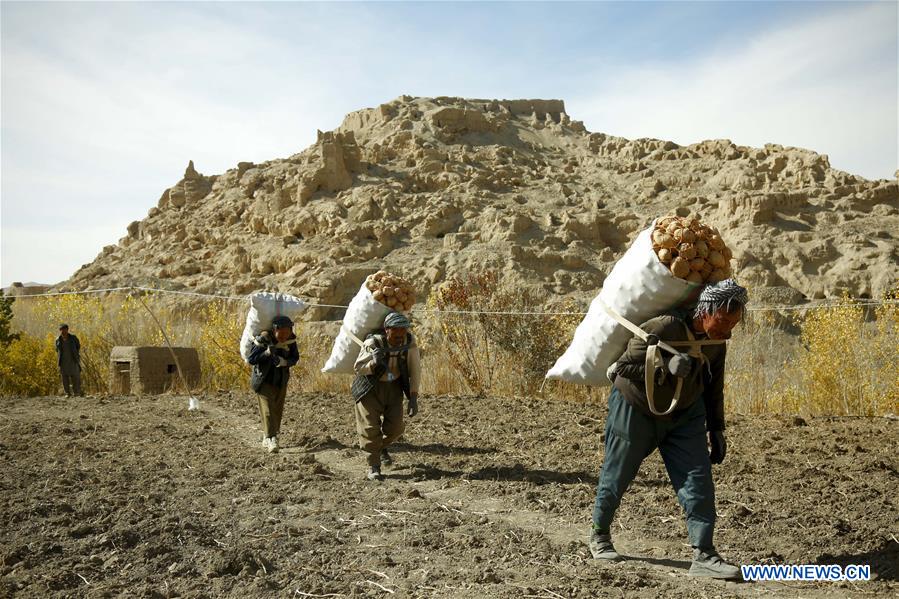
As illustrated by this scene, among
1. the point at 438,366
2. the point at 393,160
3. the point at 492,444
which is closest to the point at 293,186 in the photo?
the point at 393,160

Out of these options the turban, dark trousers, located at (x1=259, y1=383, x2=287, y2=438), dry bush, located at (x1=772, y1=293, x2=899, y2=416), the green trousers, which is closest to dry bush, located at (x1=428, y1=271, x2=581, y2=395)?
dry bush, located at (x1=772, y1=293, x2=899, y2=416)

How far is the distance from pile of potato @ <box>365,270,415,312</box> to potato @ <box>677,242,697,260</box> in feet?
10.6

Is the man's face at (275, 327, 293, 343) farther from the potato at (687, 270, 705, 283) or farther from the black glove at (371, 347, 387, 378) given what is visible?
the potato at (687, 270, 705, 283)

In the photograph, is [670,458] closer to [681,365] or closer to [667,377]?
[667,377]

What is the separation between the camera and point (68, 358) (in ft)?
44.1

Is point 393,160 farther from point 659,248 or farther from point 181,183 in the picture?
point 659,248

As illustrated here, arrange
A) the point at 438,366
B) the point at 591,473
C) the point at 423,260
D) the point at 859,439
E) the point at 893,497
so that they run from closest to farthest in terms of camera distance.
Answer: the point at 893,497, the point at 591,473, the point at 859,439, the point at 438,366, the point at 423,260

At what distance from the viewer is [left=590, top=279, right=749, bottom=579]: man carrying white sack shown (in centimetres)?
379

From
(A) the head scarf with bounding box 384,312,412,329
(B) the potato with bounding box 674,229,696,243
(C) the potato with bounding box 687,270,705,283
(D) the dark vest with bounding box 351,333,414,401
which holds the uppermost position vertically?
(B) the potato with bounding box 674,229,696,243

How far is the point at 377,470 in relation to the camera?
658 centimetres

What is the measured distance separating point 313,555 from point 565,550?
A: 1.47 m

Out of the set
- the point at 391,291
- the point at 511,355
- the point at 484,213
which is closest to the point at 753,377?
the point at 511,355

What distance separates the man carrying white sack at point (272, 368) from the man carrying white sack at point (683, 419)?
178 inches

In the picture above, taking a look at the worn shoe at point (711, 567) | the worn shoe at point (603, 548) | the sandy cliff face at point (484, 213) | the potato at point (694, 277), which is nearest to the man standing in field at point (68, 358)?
the worn shoe at point (603, 548)
